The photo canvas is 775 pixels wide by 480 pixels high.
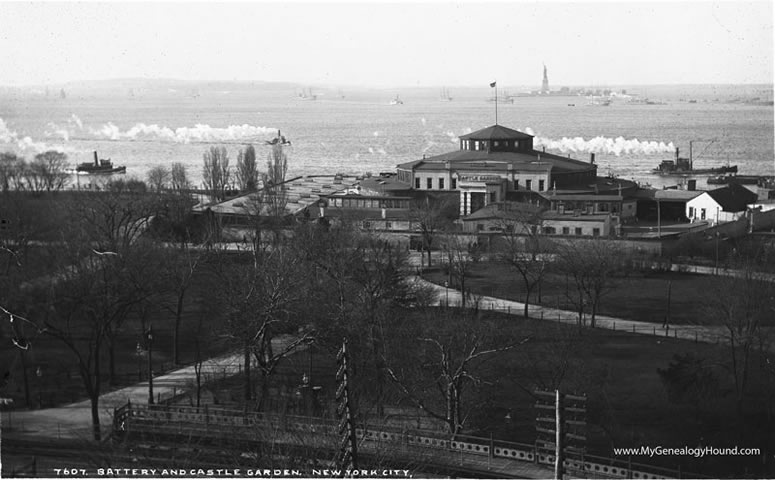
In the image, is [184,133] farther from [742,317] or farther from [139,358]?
[742,317]

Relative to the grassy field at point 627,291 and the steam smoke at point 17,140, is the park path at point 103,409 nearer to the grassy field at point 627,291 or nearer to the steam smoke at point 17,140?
the grassy field at point 627,291

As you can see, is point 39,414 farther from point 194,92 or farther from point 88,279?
point 194,92

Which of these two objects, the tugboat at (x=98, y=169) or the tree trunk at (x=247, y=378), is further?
the tugboat at (x=98, y=169)

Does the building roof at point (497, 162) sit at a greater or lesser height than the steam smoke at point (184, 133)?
greater

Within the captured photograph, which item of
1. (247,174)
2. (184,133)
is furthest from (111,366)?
(184,133)

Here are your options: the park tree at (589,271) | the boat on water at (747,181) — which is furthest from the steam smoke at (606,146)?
the park tree at (589,271)

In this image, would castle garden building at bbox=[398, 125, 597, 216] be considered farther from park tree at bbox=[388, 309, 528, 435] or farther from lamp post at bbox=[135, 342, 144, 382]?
park tree at bbox=[388, 309, 528, 435]

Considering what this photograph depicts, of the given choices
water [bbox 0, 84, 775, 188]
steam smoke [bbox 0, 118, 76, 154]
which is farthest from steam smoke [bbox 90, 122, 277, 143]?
steam smoke [bbox 0, 118, 76, 154]
